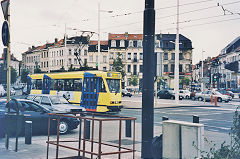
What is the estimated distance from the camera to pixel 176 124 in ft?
21.8

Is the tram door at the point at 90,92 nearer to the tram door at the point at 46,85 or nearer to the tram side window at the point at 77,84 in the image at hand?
the tram side window at the point at 77,84

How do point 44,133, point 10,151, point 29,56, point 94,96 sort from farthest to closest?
point 29,56 < point 94,96 < point 44,133 < point 10,151

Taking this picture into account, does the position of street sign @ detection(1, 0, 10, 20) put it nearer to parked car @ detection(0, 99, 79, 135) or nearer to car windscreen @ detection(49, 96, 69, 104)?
parked car @ detection(0, 99, 79, 135)

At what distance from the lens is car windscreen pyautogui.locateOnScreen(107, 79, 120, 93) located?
72.7 feet

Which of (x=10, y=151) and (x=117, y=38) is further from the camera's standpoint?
(x=117, y=38)

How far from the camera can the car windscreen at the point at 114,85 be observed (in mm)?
22156

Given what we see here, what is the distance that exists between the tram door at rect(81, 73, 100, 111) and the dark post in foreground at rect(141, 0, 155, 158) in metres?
14.8

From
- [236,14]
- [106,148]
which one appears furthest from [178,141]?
[236,14]

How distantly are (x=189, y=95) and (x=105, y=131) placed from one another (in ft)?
131

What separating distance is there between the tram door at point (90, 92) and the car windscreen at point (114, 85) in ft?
2.71

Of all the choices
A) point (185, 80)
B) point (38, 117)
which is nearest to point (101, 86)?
point (38, 117)

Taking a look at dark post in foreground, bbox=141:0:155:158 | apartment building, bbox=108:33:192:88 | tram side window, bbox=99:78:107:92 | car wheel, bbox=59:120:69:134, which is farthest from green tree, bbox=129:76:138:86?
dark post in foreground, bbox=141:0:155:158

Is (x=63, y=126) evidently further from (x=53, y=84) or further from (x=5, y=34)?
(x=53, y=84)

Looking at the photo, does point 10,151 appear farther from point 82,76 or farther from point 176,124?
point 82,76
